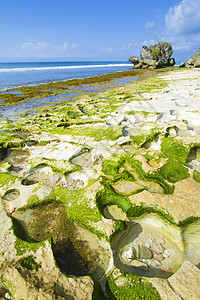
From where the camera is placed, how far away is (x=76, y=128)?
7.98m

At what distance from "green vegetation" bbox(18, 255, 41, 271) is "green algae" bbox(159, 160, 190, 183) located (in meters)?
3.05

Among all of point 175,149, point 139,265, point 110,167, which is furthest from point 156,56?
point 139,265

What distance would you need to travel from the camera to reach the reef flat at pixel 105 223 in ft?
7.01

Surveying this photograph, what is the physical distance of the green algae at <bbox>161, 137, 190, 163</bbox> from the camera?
15.5 ft

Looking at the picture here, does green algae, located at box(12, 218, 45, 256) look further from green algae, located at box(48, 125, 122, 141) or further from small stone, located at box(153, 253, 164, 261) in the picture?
green algae, located at box(48, 125, 122, 141)

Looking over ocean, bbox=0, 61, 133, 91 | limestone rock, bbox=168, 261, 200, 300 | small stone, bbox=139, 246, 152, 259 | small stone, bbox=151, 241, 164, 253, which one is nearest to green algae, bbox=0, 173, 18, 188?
small stone, bbox=139, 246, 152, 259

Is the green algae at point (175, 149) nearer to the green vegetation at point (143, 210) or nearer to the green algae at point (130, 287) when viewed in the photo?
the green vegetation at point (143, 210)

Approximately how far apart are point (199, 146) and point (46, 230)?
182 inches

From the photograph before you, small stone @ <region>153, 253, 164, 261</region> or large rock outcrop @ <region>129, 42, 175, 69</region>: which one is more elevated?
large rock outcrop @ <region>129, 42, 175, 69</region>

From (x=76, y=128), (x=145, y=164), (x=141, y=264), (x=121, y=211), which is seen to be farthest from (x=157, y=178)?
(x=76, y=128)

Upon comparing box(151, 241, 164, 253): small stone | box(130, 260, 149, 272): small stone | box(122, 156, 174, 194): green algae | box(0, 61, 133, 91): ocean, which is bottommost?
box(130, 260, 149, 272): small stone

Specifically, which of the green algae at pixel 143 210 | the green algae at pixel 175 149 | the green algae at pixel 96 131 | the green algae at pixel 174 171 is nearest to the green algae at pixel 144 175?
the green algae at pixel 174 171

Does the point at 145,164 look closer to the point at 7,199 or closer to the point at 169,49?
the point at 7,199

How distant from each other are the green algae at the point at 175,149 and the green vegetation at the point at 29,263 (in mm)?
3967
